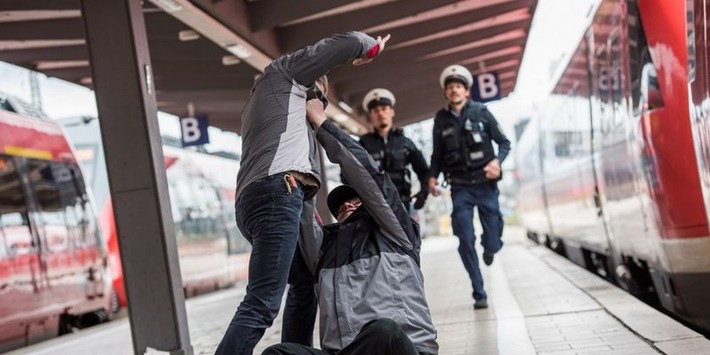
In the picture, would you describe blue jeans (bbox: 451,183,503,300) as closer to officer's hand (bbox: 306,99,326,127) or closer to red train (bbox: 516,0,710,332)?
red train (bbox: 516,0,710,332)

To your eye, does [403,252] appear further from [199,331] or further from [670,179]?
[199,331]

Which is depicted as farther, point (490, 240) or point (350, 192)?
point (490, 240)

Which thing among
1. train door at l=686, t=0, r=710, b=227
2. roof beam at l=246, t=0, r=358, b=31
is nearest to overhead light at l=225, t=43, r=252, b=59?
roof beam at l=246, t=0, r=358, b=31

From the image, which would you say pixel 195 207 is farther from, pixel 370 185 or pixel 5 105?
pixel 370 185

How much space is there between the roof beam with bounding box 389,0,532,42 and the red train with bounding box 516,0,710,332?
13.9 feet

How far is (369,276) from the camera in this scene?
3762mm

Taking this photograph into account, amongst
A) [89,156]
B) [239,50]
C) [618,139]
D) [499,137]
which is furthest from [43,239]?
[618,139]

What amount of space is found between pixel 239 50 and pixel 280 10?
70 centimetres

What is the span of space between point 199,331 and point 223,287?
12.8 m

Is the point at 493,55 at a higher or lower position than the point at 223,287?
higher

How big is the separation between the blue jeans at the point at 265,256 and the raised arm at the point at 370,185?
0.31 meters

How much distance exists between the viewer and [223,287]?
23.3 meters

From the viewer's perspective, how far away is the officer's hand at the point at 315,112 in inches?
168

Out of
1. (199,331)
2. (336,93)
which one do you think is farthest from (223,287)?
(199,331)
